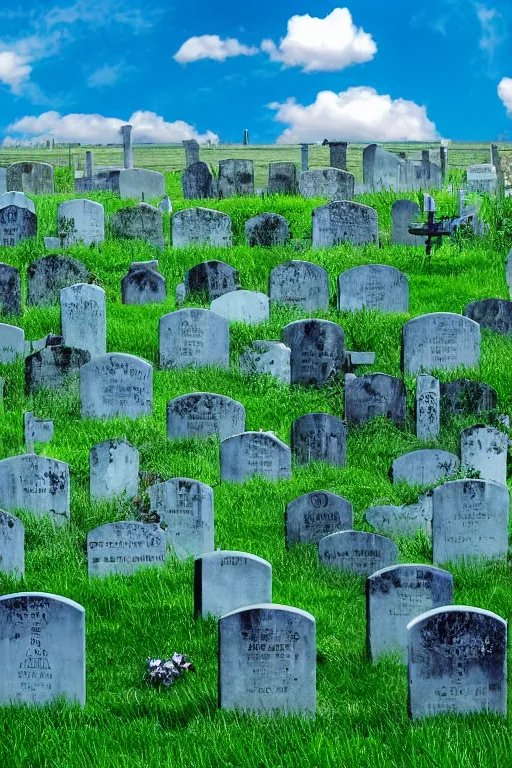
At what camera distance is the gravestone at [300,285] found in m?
17.5

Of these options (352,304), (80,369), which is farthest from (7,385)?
(352,304)

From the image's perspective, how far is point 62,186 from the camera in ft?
102

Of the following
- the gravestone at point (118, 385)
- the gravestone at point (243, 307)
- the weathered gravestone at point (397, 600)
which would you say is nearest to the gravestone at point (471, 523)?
the weathered gravestone at point (397, 600)

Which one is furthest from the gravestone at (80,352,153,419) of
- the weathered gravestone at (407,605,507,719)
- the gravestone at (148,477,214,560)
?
the weathered gravestone at (407,605,507,719)

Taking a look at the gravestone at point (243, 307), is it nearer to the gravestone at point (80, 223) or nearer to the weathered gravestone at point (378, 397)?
the weathered gravestone at point (378, 397)

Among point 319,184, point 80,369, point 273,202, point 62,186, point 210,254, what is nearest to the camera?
point 80,369

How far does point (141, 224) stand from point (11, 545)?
38.9 ft

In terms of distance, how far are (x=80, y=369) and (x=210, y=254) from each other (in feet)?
20.2

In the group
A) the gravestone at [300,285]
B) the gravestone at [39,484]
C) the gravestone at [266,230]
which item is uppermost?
the gravestone at [266,230]

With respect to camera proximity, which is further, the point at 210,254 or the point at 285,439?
the point at 210,254

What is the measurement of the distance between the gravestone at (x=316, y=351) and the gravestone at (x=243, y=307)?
1738 mm

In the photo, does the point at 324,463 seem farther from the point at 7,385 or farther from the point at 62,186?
the point at 62,186

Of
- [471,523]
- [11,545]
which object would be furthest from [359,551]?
[11,545]

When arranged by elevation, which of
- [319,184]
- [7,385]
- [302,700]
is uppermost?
[319,184]
